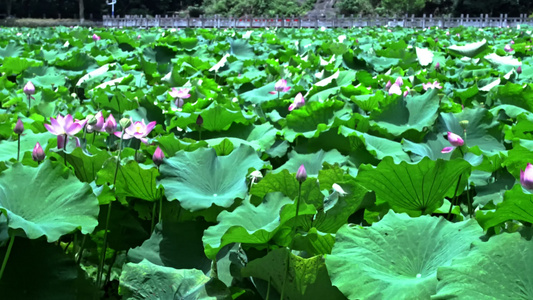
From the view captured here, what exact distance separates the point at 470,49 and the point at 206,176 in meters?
2.52

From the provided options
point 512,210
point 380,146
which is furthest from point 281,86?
point 512,210

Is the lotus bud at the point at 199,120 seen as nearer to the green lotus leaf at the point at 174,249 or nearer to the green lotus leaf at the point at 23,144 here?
the green lotus leaf at the point at 23,144

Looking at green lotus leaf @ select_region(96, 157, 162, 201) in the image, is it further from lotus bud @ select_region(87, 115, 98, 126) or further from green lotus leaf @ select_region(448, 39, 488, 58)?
green lotus leaf @ select_region(448, 39, 488, 58)

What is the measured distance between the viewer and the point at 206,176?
96cm

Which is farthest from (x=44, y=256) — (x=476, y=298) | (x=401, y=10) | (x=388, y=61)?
(x=401, y=10)

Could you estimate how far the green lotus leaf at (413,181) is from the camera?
2.64 ft

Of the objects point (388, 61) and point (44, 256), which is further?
point (388, 61)

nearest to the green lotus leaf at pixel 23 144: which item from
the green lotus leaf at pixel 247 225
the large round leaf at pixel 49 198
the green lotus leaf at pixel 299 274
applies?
the large round leaf at pixel 49 198

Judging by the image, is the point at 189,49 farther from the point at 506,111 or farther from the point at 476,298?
the point at 476,298

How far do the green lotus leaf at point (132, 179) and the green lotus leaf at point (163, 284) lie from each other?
25 centimetres

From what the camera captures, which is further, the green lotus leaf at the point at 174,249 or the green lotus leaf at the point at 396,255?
the green lotus leaf at the point at 174,249

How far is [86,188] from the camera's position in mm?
766

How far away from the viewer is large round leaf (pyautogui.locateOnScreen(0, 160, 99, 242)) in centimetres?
73

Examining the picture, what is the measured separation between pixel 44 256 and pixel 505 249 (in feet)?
1.90
